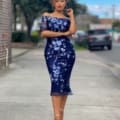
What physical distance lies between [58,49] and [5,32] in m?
12.6

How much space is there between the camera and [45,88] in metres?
12.9

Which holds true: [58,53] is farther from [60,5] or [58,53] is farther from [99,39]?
[99,39]

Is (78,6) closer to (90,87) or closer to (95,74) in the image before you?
(95,74)

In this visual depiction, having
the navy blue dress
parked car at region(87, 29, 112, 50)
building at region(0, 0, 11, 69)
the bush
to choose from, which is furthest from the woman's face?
parked car at region(87, 29, 112, 50)

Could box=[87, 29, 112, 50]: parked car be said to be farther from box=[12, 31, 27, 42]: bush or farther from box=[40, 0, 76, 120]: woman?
box=[40, 0, 76, 120]: woman

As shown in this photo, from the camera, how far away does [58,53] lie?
6836 mm

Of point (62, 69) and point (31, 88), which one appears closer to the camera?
point (62, 69)

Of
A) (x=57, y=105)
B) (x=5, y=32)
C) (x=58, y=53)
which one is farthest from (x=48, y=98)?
(x=5, y=32)

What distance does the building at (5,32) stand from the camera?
723 inches

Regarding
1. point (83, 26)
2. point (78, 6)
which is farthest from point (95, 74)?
point (83, 26)

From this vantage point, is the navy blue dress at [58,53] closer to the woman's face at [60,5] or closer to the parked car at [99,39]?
Result: the woman's face at [60,5]

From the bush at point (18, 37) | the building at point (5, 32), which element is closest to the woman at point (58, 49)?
the building at point (5, 32)

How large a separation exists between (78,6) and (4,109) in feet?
123

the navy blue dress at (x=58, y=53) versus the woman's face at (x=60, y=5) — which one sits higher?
the woman's face at (x=60, y=5)
